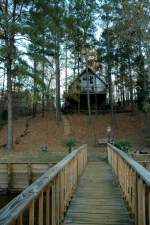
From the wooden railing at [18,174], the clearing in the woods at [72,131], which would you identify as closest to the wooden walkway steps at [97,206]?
the wooden railing at [18,174]

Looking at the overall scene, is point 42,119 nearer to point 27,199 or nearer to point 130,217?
point 130,217

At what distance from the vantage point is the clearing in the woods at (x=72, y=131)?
24531mm

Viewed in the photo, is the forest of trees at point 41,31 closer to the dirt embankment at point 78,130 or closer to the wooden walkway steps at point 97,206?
Result: the dirt embankment at point 78,130

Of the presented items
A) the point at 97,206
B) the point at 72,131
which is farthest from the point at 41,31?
the point at 97,206

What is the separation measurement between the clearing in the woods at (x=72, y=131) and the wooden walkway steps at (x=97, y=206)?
13507 mm

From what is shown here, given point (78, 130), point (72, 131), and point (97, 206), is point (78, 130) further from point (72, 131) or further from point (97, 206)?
point (97, 206)

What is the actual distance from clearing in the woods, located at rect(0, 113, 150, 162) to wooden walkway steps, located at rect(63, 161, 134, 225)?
44.3 feet

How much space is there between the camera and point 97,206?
603cm

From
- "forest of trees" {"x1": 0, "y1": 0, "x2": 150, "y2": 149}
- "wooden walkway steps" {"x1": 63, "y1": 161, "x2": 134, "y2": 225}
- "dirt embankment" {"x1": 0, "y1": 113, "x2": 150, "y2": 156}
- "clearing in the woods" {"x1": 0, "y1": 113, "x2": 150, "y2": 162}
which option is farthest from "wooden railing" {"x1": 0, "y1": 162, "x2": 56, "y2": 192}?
"dirt embankment" {"x1": 0, "y1": 113, "x2": 150, "y2": 156}

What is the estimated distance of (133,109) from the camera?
112ft

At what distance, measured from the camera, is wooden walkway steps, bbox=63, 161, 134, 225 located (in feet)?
16.6

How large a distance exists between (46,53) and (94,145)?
7.36 meters

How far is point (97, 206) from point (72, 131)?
2176cm

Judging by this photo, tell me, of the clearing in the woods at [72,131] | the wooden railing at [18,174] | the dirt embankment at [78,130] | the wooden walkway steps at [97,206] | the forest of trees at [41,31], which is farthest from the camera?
the dirt embankment at [78,130]
